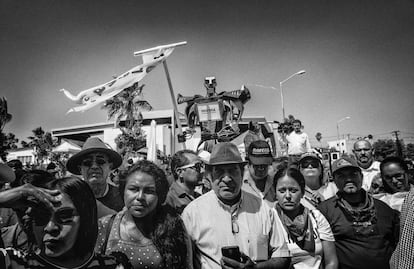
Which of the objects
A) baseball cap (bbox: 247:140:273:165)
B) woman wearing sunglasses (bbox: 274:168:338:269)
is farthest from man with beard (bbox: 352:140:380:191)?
woman wearing sunglasses (bbox: 274:168:338:269)

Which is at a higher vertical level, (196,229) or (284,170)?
(284,170)

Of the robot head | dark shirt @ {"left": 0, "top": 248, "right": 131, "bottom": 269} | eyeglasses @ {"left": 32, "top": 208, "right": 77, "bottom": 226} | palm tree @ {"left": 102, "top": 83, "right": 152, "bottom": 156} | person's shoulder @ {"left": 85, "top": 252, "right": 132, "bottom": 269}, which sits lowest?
person's shoulder @ {"left": 85, "top": 252, "right": 132, "bottom": 269}

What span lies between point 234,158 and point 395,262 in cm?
129

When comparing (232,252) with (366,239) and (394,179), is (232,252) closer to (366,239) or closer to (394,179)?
(366,239)

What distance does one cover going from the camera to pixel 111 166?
315 centimetres

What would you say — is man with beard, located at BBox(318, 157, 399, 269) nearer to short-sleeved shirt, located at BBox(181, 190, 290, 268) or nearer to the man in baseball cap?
the man in baseball cap

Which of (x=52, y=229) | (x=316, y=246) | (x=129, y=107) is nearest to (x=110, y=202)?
(x=52, y=229)

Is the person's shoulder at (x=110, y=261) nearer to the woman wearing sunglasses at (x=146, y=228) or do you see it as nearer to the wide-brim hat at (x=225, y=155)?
the woman wearing sunglasses at (x=146, y=228)

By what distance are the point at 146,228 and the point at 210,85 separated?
665 centimetres

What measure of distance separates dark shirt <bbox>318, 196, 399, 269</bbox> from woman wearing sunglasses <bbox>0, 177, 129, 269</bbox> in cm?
238

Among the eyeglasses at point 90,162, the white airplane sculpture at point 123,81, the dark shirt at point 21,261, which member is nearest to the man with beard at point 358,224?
the eyeglasses at point 90,162

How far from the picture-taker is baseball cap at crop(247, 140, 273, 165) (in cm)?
372

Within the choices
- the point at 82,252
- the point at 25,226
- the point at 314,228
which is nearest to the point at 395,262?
the point at 314,228

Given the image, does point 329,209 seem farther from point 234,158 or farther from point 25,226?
point 25,226
